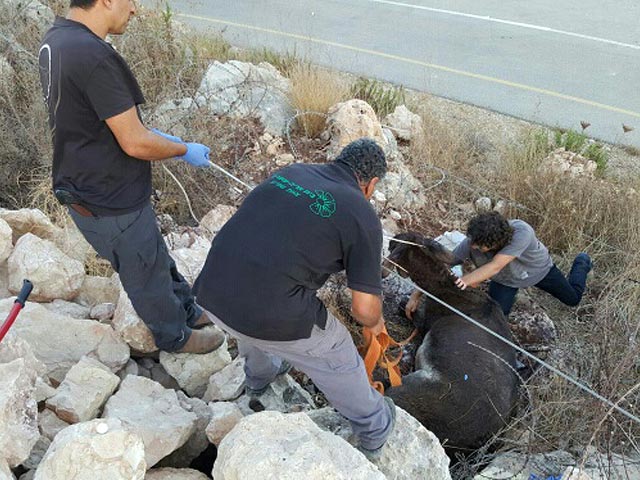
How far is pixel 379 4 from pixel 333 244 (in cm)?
976

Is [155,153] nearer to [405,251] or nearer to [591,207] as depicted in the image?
[405,251]

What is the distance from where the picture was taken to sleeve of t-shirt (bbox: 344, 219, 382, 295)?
257cm

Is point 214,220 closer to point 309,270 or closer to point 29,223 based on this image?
point 29,223

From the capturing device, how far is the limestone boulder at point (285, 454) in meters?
2.24

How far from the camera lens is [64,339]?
3.33 meters

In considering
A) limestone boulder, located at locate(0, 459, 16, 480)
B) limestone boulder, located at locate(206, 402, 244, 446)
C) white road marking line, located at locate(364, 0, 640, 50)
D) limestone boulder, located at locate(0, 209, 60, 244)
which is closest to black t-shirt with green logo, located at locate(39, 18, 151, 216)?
limestone boulder, located at locate(206, 402, 244, 446)

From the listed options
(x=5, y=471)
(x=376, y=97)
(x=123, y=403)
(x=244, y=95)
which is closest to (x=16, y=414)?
(x=5, y=471)

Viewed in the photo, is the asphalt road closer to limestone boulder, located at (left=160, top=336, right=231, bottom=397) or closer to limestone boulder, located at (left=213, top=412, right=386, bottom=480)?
limestone boulder, located at (left=160, top=336, right=231, bottom=397)

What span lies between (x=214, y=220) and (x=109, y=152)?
1.84 meters

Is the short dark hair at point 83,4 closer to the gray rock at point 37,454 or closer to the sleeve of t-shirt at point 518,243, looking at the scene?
the gray rock at point 37,454

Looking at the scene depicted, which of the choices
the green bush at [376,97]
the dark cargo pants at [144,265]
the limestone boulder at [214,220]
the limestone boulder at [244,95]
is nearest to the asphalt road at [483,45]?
the green bush at [376,97]

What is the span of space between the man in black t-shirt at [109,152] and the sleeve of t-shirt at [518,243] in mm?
2170

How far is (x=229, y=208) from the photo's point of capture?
4785mm

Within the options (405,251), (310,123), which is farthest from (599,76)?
(405,251)
